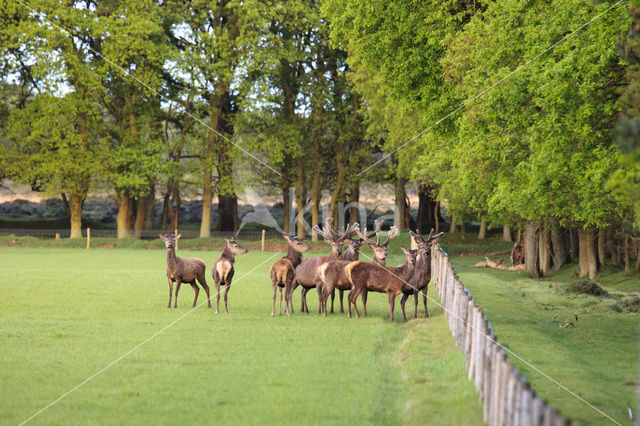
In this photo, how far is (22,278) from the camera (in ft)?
89.6

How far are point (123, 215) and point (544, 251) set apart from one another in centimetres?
3043

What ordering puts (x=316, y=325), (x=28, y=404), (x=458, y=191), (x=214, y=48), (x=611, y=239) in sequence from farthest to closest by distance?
(x=214, y=48), (x=458, y=191), (x=611, y=239), (x=316, y=325), (x=28, y=404)

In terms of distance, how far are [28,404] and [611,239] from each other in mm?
26165

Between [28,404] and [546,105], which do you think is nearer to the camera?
[28,404]

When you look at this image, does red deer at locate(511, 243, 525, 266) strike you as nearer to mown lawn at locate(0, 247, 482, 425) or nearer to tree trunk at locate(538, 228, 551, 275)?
tree trunk at locate(538, 228, 551, 275)

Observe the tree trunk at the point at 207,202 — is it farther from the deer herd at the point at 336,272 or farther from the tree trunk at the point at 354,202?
the deer herd at the point at 336,272

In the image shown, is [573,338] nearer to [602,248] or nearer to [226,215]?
[602,248]

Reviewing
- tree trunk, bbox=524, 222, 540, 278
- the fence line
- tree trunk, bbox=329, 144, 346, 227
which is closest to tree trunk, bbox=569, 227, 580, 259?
tree trunk, bbox=524, 222, 540, 278

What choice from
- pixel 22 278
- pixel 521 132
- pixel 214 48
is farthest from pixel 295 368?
pixel 214 48

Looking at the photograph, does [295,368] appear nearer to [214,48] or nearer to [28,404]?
[28,404]

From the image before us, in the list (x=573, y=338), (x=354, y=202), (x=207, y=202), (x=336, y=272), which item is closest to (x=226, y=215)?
(x=207, y=202)

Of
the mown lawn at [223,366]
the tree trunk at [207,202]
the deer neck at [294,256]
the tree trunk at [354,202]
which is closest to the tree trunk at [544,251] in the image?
the mown lawn at [223,366]

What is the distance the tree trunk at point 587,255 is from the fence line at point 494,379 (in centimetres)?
1786

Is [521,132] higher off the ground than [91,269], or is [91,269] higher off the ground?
[521,132]
